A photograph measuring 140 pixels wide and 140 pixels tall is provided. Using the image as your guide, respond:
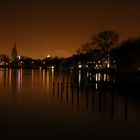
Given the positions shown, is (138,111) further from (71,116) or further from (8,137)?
Result: (8,137)

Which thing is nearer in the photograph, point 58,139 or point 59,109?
point 58,139

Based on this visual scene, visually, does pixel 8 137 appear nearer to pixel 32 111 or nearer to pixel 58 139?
pixel 58 139

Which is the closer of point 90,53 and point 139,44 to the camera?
point 139,44

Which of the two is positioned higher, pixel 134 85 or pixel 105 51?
pixel 105 51

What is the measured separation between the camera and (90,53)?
442 feet

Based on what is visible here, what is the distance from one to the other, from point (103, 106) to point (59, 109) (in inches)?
202

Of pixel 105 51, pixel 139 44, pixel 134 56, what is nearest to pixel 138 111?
pixel 134 56

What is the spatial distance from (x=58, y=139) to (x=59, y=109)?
1454cm

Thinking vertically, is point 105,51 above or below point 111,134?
above

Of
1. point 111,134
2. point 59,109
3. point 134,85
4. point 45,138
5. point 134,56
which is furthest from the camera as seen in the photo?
point 134,56

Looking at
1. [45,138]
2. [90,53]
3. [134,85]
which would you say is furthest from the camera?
[90,53]

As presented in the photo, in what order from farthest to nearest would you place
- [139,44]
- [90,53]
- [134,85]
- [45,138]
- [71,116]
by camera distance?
[90,53] → [139,44] → [134,85] → [71,116] → [45,138]

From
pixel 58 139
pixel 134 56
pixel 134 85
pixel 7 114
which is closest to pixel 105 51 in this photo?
pixel 134 56

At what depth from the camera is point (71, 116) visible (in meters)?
33.8
